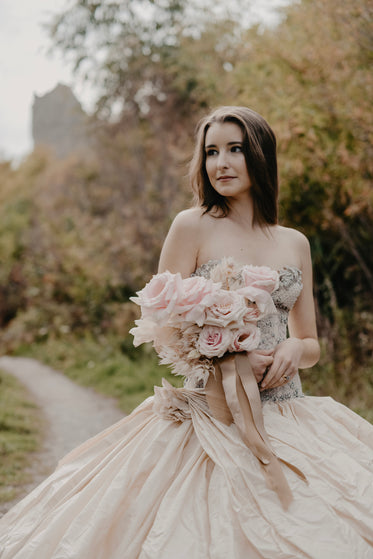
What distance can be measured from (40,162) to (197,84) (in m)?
12.9

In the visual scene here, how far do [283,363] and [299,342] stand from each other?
169mm

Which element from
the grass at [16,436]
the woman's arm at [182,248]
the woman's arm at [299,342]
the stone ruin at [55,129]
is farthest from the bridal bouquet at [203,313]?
the stone ruin at [55,129]

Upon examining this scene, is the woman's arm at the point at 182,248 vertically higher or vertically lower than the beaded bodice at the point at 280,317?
higher

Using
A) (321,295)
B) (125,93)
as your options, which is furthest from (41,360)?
(321,295)

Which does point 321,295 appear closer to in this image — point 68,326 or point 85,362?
point 85,362

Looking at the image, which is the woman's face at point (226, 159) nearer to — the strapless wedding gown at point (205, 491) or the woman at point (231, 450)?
the woman at point (231, 450)

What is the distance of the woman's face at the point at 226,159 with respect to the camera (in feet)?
7.55

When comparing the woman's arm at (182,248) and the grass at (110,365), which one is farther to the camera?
the grass at (110,365)

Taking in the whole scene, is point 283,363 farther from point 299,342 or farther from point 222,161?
point 222,161

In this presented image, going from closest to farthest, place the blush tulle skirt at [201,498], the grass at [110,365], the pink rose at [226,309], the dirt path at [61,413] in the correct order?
1. the blush tulle skirt at [201,498]
2. the pink rose at [226,309]
3. the dirt path at [61,413]
4. the grass at [110,365]

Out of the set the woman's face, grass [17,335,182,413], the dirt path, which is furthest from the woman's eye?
grass [17,335,182,413]

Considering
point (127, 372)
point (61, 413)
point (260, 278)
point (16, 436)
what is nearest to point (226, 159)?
point (260, 278)

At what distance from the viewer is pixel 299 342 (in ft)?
7.29

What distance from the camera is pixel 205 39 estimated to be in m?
9.11
